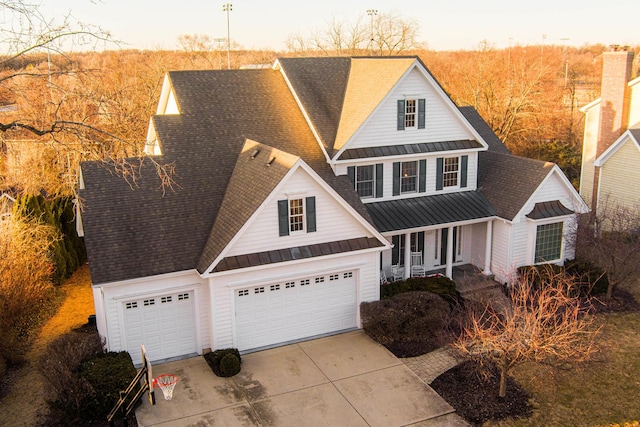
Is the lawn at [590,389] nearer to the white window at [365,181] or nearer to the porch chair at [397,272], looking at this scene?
the porch chair at [397,272]

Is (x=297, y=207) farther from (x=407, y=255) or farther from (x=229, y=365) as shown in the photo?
(x=407, y=255)

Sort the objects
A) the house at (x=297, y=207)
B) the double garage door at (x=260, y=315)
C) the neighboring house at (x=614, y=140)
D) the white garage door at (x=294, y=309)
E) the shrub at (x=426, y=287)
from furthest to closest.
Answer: the neighboring house at (x=614, y=140) < the shrub at (x=426, y=287) < the white garage door at (x=294, y=309) < the house at (x=297, y=207) < the double garage door at (x=260, y=315)

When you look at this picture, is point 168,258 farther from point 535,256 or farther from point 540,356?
point 535,256

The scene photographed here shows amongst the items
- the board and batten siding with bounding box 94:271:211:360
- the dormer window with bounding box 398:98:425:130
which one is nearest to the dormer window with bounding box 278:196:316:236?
the board and batten siding with bounding box 94:271:211:360

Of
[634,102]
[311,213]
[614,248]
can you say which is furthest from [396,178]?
[634,102]

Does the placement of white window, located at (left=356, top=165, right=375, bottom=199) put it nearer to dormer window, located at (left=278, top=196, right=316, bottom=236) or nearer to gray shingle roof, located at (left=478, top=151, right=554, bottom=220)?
dormer window, located at (left=278, top=196, right=316, bottom=236)

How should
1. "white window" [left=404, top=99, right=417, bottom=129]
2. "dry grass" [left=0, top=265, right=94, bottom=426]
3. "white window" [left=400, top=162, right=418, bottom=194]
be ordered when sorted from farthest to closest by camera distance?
"white window" [left=400, top=162, right=418, bottom=194]
"white window" [left=404, top=99, right=417, bottom=129]
"dry grass" [left=0, top=265, right=94, bottom=426]

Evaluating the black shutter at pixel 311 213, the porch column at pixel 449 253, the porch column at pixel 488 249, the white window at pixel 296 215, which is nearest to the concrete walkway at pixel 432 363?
the black shutter at pixel 311 213
